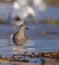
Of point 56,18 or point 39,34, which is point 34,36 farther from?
point 56,18

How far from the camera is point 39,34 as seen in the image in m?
8.59

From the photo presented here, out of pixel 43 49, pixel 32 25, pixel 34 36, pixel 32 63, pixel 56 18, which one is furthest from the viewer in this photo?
pixel 56 18

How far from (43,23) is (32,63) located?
507 centimetres

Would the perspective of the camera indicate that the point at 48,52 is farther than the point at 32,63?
Yes

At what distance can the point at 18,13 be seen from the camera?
11.5m

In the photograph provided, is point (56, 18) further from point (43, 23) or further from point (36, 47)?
point (36, 47)

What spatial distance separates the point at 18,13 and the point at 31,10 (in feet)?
1.16

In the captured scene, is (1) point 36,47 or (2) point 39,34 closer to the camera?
(1) point 36,47

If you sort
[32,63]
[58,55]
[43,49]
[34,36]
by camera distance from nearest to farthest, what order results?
[32,63] < [58,55] < [43,49] < [34,36]

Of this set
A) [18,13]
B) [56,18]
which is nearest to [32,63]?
[56,18]

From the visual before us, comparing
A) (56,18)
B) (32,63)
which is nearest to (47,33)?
(56,18)

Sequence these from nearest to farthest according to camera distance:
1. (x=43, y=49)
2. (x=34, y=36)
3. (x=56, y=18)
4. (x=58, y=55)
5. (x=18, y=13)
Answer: (x=58, y=55)
(x=43, y=49)
(x=34, y=36)
(x=56, y=18)
(x=18, y=13)

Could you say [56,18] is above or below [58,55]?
above

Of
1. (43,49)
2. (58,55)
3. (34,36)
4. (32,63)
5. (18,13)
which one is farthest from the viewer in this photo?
(18,13)
